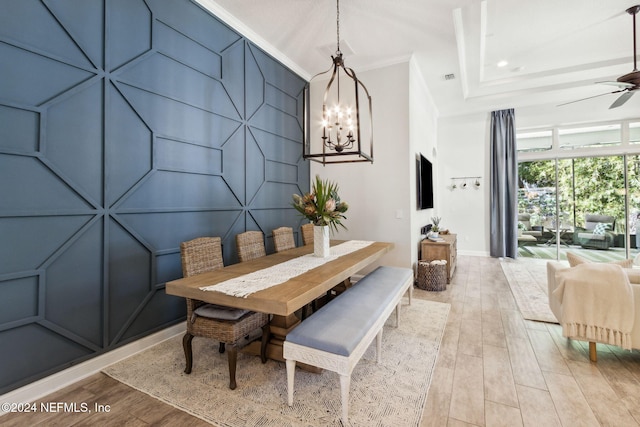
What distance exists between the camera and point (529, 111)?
20.0 feet

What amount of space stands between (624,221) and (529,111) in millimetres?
2794

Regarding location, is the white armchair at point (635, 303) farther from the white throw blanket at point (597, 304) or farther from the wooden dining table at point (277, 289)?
the wooden dining table at point (277, 289)

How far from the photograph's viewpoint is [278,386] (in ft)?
6.23

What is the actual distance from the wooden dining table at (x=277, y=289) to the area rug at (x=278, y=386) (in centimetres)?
28

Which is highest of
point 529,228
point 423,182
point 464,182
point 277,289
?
point 464,182

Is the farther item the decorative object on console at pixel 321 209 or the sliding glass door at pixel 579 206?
the sliding glass door at pixel 579 206

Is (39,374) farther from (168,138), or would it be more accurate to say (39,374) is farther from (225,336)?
(168,138)

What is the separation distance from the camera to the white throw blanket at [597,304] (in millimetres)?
2020

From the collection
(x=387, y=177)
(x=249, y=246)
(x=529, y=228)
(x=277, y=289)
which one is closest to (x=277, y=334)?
(x=277, y=289)

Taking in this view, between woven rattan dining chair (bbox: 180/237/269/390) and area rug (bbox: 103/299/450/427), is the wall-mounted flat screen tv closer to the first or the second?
area rug (bbox: 103/299/450/427)

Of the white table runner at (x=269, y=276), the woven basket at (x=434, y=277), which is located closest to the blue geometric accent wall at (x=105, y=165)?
the white table runner at (x=269, y=276)

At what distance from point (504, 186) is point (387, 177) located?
3.55 m

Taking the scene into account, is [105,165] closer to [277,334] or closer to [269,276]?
[269,276]

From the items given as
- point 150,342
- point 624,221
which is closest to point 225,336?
point 150,342
